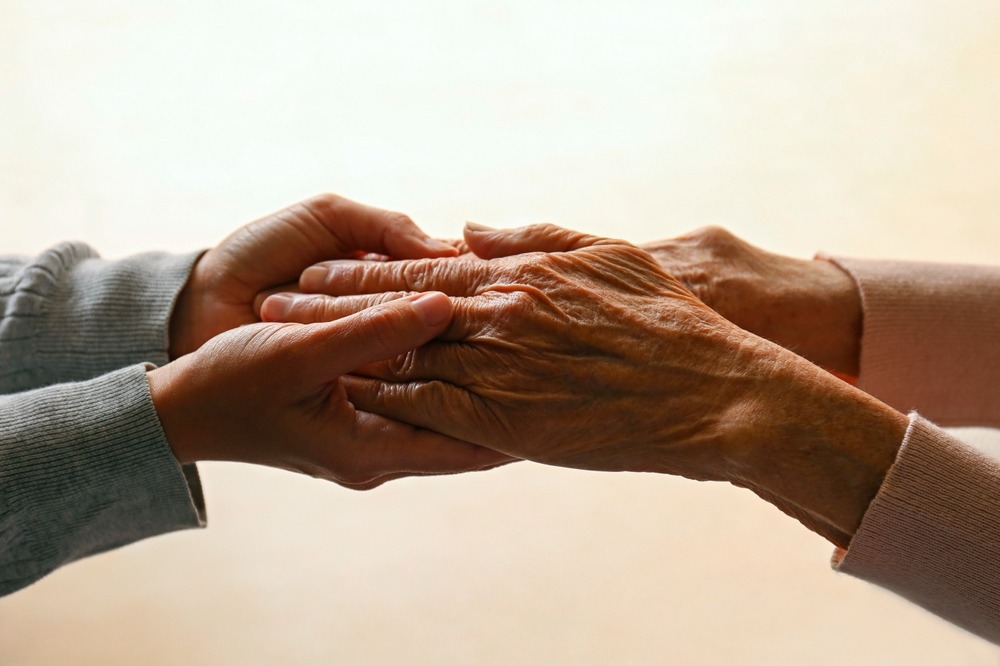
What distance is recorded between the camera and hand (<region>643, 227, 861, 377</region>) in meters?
1.43

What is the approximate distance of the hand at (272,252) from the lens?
153cm

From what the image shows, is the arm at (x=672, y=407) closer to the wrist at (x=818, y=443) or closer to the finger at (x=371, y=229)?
the wrist at (x=818, y=443)

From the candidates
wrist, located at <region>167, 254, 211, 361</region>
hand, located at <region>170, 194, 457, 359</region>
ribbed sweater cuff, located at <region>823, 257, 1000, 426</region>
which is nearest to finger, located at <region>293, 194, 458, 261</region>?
hand, located at <region>170, 194, 457, 359</region>

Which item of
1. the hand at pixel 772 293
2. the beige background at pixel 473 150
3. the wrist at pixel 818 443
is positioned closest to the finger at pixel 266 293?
the beige background at pixel 473 150

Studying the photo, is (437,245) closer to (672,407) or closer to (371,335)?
(371,335)

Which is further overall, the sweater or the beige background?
the beige background

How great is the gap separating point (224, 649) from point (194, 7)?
1647 millimetres

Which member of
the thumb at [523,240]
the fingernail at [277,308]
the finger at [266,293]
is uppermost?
the thumb at [523,240]

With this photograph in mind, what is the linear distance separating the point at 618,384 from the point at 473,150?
1213 mm

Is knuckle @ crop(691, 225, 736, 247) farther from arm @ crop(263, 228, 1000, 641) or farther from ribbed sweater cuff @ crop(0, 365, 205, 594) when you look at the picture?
ribbed sweater cuff @ crop(0, 365, 205, 594)

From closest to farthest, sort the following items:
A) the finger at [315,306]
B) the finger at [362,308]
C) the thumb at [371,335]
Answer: the thumb at [371,335]
the finger at [362,308]
the finger at [315,306]

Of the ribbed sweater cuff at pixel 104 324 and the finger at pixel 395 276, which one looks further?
the ribbed sweater cuff at pixel 104 324

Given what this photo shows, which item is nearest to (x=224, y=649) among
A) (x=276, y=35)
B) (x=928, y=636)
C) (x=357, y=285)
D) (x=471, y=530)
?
(x=471, y=530)

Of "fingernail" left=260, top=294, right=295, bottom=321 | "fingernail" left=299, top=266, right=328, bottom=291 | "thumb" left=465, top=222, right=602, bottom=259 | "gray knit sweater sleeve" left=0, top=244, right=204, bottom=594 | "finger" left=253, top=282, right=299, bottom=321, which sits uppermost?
"thumb" left=465, top=222, right=602, bottom=259
